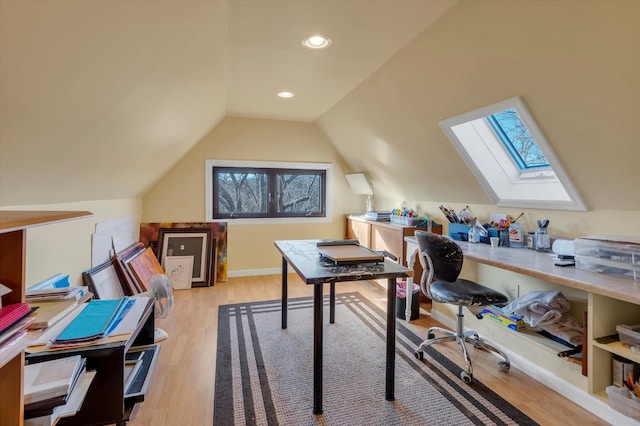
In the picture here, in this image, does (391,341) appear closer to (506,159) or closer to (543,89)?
(543,89)

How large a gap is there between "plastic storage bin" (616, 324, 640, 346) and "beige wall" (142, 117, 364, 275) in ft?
11.6

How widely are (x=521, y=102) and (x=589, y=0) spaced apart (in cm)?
67

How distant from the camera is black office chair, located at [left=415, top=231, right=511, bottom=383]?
2100 millimetres

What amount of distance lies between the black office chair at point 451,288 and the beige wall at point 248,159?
2600mm

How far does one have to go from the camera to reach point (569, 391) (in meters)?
1.87

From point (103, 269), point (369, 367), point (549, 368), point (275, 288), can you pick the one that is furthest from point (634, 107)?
point (103, 269)

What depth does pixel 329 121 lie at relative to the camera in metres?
4.12

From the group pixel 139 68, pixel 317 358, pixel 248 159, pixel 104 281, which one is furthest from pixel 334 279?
pixel 248 159

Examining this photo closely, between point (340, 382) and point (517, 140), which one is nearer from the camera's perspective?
point (340, 382)

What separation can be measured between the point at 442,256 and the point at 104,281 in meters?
2.84

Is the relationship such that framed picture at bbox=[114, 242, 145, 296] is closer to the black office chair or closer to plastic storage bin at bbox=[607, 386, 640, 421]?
the black office chair

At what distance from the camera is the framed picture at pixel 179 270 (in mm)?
3994

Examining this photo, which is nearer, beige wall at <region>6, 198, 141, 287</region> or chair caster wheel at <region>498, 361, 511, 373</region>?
beige wall at <region>6, 198, 141, 287</region>

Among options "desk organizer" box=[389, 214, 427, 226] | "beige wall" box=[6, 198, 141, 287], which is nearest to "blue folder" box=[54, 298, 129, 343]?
"beige wall" box=[6, 198, 141, 287]
